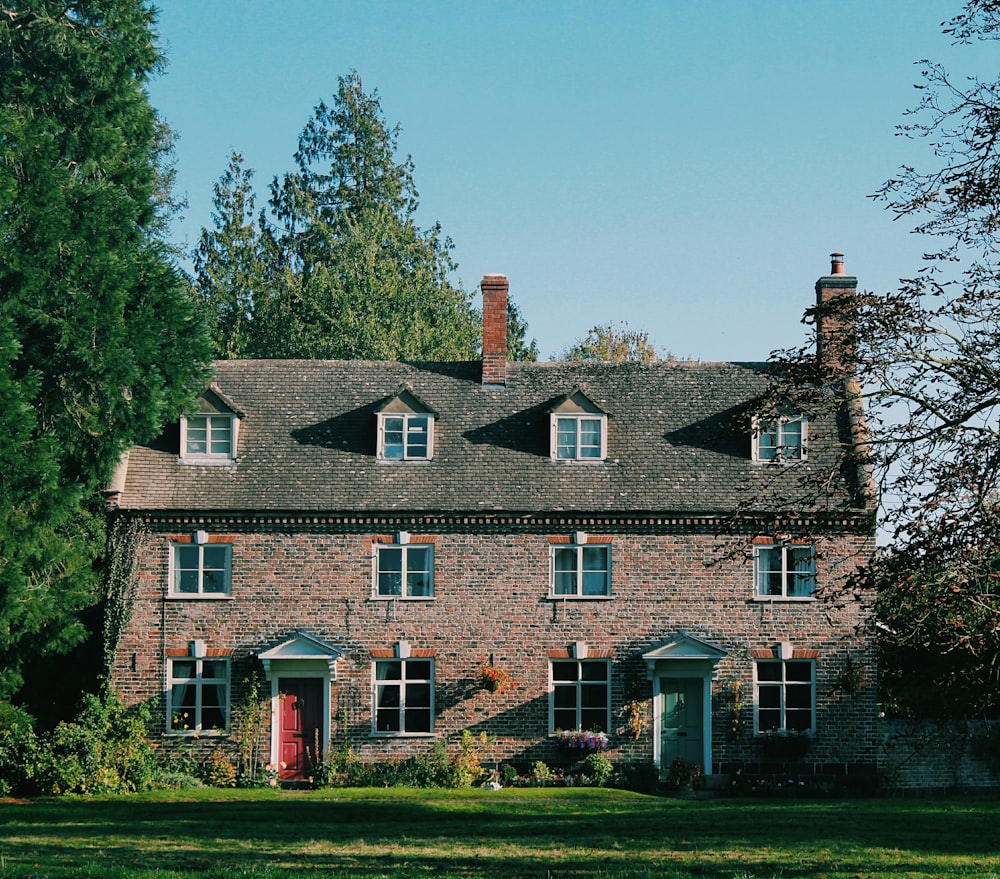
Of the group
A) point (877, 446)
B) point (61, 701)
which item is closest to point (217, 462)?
point (61, 701)

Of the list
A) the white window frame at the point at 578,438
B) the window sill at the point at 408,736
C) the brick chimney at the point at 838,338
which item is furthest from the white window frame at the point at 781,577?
the brick chimney at the point at 838,338

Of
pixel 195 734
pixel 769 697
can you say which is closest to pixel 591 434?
pixel 769 697

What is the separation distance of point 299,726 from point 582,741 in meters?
6.24

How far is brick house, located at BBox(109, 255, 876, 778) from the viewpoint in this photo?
31.6 metres

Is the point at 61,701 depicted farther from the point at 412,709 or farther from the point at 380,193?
the point at 380,193

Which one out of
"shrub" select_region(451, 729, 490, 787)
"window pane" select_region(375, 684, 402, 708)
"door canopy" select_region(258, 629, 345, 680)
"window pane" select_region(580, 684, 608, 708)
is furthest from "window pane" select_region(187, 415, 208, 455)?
"window pane" select_region(580, 684, 608, 708)

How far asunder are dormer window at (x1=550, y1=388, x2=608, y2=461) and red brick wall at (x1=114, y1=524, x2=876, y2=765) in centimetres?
213

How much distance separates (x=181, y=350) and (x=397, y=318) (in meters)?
23.2

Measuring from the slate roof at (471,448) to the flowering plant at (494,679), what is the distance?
351 cm

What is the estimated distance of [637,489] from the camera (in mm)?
32500

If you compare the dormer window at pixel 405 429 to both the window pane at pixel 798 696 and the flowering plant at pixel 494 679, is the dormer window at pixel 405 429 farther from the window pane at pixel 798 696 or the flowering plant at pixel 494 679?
the window pane at pixel 798 696

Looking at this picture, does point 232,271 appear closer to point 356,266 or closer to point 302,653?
point 356,266

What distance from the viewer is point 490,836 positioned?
73.7ft

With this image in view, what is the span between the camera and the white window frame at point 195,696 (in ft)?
103
